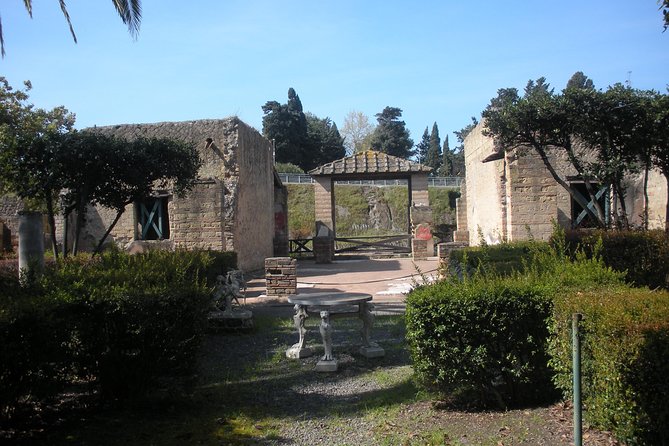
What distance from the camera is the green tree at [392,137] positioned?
194 ft

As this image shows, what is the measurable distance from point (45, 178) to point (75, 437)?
23.5ft

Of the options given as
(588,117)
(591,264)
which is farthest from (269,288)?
(591,264)

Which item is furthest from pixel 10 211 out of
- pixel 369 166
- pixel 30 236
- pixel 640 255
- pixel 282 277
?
pixel 640 255

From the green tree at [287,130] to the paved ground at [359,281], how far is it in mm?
31618

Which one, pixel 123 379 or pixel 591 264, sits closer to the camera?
pixel 123 379

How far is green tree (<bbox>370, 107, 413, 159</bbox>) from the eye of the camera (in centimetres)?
5909

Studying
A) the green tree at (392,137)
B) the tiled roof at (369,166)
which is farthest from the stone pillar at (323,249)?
the green tree at (392,137)

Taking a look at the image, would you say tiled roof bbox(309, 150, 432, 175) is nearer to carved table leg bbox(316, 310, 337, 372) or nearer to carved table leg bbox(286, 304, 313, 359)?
carved table leg bbox(286, 304, 313, 359)

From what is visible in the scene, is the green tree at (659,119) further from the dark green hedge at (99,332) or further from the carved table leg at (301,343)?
the dark green hedge at (99,332)

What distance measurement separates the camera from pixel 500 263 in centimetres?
849

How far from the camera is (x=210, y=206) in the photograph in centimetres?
1446

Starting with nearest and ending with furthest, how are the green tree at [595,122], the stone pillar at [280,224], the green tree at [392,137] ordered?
the green tree at [595,122] → the stone pillar at [280,224] → the green tree at [392,137]

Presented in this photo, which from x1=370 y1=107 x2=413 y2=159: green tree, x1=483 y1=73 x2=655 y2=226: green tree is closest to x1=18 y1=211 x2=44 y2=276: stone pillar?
x1=483 y1=73 x2=655 y2=226: green tree

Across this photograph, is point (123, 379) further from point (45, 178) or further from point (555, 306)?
point (45, 178)
